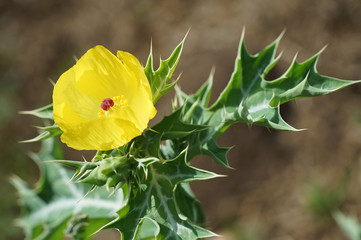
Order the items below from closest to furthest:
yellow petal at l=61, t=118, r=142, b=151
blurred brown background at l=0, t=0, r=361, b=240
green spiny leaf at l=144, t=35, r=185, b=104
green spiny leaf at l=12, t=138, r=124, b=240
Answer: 1. yellow petal at l=61, t=118, r=142, b=151
2. green spiny leaf at l=144, t=35, r=185, b=104
3. green spiny leaf at l=12, t=138, r=124, b=240
4. blurred brown background at l=0, t=0, r=361, b=240

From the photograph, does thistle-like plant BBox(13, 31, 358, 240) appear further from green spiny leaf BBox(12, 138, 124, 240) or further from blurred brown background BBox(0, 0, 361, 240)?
blurred brown background BBox(0, 0, 361, 240)

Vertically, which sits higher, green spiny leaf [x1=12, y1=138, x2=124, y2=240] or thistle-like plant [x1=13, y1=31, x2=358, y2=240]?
thistle-like plant [x1=13, y1=31, x2=358, y2=240]

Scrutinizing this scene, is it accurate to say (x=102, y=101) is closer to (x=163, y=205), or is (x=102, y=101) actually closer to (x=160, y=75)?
(x=160, y=75)

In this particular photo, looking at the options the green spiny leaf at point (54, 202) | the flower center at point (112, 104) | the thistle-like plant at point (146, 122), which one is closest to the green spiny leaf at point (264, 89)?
the thistle-like plant at point (146, 122)

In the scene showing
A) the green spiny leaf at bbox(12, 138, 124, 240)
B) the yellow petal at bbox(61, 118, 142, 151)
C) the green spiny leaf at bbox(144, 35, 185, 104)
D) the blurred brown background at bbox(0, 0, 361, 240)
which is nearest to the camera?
the yellow petal at bbox(61, 118, 142, 151)

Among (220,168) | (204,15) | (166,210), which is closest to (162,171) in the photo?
(166,210)

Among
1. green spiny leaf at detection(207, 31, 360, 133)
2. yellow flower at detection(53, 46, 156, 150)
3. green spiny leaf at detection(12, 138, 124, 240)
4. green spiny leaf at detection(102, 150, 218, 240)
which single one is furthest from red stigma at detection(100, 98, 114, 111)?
green spiny leaf at detection(12, 138, 124, 240)

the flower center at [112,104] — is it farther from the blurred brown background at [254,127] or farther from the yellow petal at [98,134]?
the blurred brown background at [254,127]

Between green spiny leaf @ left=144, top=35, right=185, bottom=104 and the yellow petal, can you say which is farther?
green spiny leaf @ left=144, top=35, right=185, bottom=104

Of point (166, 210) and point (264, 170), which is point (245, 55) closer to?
point (166, 210)
